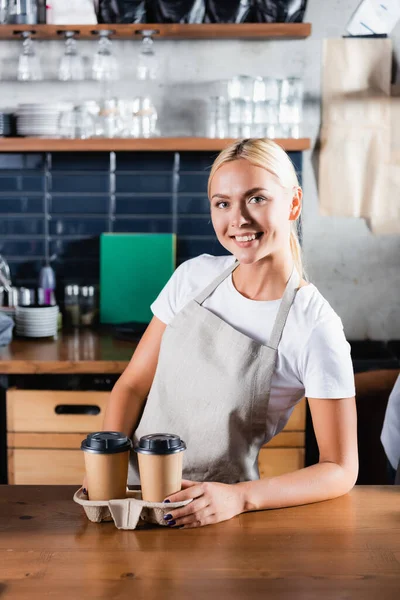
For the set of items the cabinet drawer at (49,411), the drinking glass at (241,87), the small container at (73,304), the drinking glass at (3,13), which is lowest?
the cabinet drawer at (49,411)

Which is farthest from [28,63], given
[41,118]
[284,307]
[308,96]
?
[284,307]

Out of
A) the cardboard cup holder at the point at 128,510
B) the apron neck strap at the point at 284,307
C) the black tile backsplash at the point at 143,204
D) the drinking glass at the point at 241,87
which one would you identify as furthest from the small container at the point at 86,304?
the cardboard cup holder at the point at 128,510

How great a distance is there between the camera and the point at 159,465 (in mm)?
1262

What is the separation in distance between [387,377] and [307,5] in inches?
71.9

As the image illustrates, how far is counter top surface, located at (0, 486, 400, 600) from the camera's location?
109 cm

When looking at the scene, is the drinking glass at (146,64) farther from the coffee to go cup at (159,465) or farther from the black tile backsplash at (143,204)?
the coffee to go cup at (159,465)

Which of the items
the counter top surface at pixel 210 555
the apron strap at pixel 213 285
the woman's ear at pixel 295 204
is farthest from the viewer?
the apron strap at pixel 213 285

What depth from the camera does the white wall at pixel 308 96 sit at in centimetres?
349

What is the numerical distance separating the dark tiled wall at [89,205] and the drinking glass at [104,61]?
1.17 ft

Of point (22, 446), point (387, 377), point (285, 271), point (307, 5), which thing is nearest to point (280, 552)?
point (285, 271)

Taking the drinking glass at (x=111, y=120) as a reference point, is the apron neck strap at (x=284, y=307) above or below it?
below

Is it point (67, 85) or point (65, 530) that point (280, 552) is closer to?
point (65, 530)

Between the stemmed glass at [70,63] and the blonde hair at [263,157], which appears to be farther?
the stemmed glass at [70,63]

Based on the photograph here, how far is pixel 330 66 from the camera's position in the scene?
3514 millimetres
